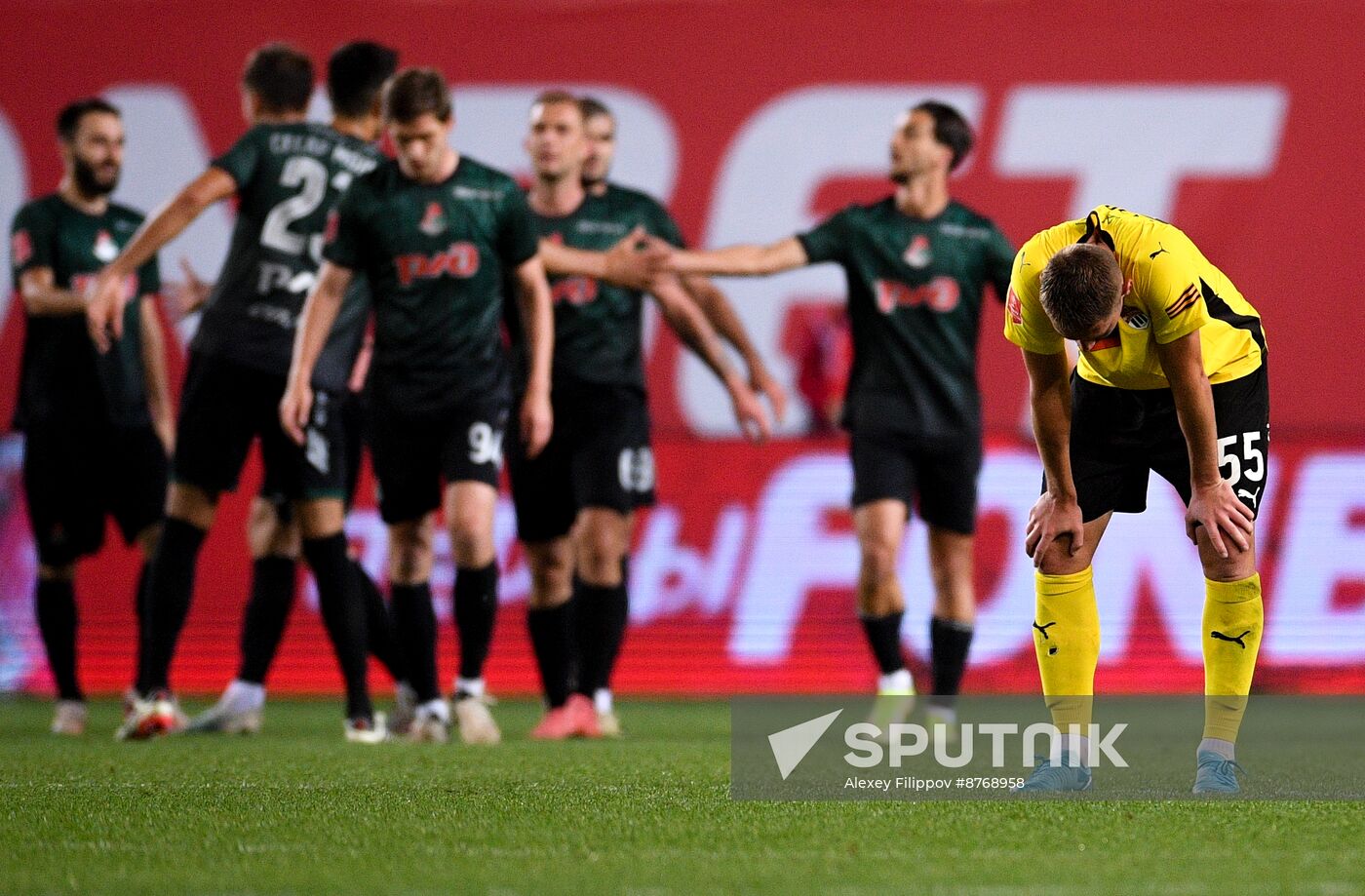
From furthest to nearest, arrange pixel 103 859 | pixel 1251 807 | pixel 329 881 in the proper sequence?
pixel 1251 807, pixel 103 859, pixel 329 881

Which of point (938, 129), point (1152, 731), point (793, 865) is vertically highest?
point (938, 129)

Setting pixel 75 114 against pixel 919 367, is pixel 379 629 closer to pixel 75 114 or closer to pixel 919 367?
pixel 919 367

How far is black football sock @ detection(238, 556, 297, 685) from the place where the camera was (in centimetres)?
727

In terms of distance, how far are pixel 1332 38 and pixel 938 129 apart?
639 cm

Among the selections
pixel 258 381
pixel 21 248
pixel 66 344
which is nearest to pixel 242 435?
pixel 258 381

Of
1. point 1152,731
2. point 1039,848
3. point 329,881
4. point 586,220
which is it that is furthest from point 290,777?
point 1152,731

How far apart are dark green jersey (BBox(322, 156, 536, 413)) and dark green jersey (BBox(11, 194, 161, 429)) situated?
1739 mm

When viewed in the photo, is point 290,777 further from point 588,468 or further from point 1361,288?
point 1361,288

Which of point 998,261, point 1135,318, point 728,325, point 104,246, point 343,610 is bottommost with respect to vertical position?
point 343,610

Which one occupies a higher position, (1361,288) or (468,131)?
(468,131)

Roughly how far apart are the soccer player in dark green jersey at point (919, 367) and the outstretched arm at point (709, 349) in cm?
51

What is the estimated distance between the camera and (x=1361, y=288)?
12.5 m

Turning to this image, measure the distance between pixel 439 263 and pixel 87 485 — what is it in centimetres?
211

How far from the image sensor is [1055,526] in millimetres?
4832
